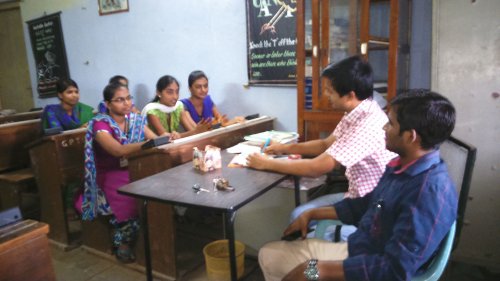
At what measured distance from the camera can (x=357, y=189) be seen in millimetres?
1771

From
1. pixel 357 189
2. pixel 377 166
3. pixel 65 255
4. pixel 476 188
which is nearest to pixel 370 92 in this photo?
pixel 377 166

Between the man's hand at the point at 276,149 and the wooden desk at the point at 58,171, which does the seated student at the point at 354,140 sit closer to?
the man's hand at the point at 276,149

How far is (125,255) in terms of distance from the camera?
105 inches

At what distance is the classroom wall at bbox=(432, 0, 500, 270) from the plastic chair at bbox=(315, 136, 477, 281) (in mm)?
781

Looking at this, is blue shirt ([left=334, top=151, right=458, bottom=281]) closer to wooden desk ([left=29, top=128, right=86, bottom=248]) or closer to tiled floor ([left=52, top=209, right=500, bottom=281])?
tiled floor ([left=52, top=209, right=500, bottom=281])

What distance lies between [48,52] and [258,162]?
163 inches

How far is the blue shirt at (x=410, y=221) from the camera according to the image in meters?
1.10

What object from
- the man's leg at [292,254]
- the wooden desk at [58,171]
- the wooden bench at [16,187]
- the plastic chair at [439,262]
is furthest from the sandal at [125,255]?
the plastic chair at [439,262]

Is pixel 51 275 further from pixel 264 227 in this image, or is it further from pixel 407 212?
pixel 264 227

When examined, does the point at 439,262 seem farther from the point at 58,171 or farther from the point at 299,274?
the point at 58,171

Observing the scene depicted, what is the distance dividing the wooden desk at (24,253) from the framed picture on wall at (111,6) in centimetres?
333

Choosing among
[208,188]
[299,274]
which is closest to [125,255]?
[208,188]

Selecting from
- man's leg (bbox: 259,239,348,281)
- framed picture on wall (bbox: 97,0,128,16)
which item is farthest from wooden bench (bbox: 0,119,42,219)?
man's leg (bbox: 259,239,348,281)

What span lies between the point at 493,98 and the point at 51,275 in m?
2.38
